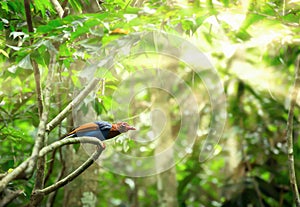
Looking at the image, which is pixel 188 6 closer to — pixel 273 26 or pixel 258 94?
pixel 273 26

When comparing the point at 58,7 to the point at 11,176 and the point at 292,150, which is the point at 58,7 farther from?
the point at 292,150

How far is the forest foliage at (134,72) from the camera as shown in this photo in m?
2.28

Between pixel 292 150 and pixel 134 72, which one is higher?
pixel 134 72

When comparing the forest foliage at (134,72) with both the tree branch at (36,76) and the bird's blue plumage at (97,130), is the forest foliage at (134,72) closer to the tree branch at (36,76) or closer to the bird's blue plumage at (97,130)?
the tree branch at (36,76)

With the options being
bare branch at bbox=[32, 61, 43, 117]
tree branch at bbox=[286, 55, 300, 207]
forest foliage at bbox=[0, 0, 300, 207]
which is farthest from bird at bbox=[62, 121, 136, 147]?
tree branch at bbox=[286, 55, 300, 207]

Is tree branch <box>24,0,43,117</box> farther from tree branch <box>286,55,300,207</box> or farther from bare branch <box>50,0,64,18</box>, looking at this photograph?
tree branch <box>286,55,300,207</box>

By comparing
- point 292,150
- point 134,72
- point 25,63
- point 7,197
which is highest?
point 25,63

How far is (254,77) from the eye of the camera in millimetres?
5668

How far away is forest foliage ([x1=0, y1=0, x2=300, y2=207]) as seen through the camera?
2.28 metres

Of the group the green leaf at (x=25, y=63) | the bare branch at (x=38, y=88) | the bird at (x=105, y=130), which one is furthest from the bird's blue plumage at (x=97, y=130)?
the green leaf at (x=25, y=63)

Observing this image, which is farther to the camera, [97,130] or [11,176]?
[97,130]

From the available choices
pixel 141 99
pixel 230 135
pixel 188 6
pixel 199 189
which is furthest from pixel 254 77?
pixel 188 6

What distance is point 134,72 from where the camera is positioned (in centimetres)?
285

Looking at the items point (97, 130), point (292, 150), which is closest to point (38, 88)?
point (97, 130)
